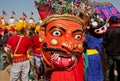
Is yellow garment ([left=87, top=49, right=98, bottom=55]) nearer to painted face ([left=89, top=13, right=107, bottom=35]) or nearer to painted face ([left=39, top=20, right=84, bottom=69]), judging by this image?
painted face ([left=89, top=13, right=107, bottom=35])

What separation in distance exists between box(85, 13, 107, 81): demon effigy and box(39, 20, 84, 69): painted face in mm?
1951

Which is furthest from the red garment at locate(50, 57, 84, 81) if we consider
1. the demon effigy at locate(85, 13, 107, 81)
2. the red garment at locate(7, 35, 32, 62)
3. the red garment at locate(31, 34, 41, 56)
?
the red garment at locate(31, 34, 41, 56)

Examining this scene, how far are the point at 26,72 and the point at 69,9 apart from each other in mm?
2001

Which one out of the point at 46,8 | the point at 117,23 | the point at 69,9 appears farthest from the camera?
the point at 117,23

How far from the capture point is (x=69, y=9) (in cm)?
505

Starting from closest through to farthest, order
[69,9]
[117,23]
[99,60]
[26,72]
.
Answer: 1. [69,9]
2. [26,72]
3. [99,60]
4. [117,23]

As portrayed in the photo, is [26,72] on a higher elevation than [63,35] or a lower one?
lower

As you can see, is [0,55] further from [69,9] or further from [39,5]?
[69,9]

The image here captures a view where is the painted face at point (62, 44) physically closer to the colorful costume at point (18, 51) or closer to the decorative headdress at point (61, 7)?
the decorative headdress at point (61, 7)

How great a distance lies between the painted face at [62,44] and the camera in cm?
445

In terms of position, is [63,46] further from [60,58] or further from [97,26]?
[97,26]

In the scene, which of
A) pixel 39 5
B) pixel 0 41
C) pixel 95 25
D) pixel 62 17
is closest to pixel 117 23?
pixel 95 25

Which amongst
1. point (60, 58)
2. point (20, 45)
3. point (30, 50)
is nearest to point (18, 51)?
point (20, 45)

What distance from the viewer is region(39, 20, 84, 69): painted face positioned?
4453 millimetres
